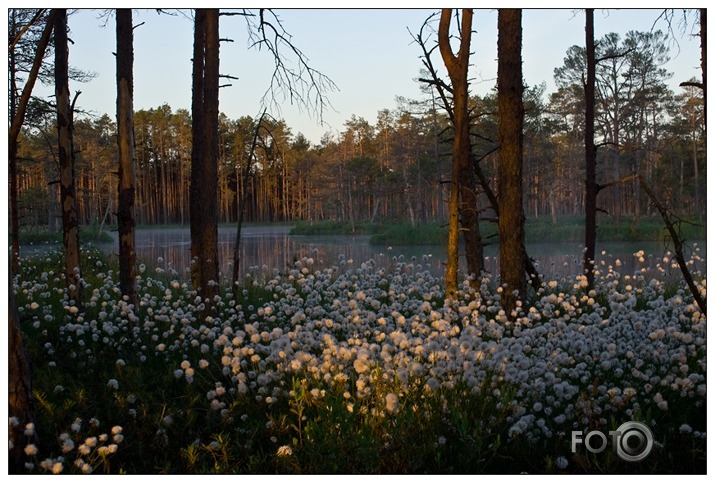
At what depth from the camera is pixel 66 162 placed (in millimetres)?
9328

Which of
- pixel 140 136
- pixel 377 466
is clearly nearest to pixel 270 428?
pixel 377 466

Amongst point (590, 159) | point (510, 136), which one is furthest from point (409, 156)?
point (510, 136)

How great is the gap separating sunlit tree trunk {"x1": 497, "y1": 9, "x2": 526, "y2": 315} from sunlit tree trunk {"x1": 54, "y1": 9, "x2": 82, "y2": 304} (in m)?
6.01

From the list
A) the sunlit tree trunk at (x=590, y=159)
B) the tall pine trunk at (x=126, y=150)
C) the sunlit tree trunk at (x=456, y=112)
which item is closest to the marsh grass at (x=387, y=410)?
the tall pine trunk at (x=126, y=150)

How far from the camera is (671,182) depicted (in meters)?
36.6

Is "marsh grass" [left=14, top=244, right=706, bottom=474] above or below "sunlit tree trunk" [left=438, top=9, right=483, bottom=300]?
below

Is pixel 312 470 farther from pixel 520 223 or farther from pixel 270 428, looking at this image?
pixel 520 223

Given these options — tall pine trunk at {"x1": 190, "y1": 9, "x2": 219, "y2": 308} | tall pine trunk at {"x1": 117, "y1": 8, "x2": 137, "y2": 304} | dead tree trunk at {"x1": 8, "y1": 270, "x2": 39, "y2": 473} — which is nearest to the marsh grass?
dead tree trunk at {"x1": 8, "y1": 270, "x2": 39, "y2": 473}

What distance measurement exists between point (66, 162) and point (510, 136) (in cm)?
655

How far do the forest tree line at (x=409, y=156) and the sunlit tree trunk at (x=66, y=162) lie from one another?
10.7 m

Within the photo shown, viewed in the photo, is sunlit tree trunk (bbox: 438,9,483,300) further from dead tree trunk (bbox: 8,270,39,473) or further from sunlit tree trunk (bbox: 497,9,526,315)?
dead tree trunk (bbox: 8,270,39,473)

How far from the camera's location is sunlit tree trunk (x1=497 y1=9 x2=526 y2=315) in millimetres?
7555

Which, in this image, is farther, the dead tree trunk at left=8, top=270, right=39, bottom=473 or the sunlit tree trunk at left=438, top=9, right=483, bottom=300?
the sunlit tree trunk at left=438, top=9, right=483, bottom=300

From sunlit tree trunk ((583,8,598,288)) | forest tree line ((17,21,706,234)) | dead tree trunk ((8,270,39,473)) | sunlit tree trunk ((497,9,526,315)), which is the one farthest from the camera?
forest tree line ((17,21,706,234))
